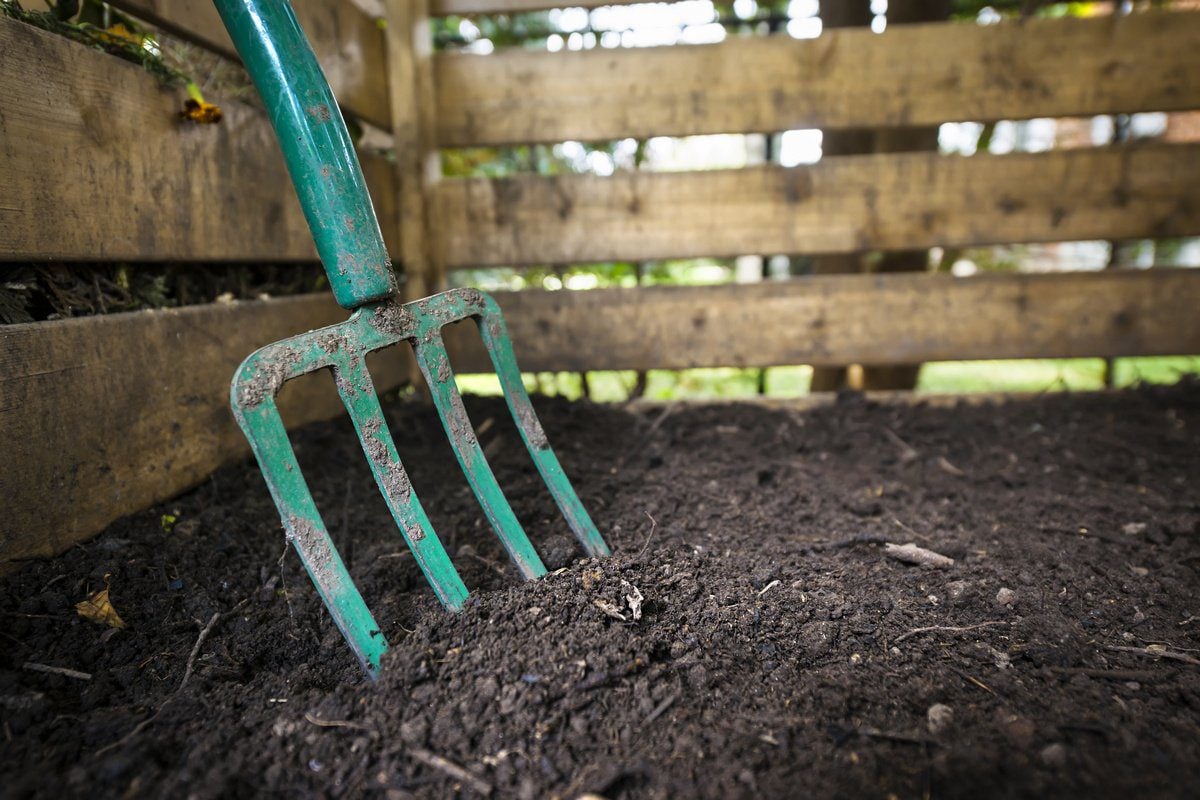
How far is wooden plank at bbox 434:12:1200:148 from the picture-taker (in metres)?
2.21

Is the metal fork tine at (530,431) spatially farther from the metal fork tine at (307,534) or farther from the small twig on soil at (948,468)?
the small twig on soil at (948,468)

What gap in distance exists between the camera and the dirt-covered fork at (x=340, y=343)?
3.68ft

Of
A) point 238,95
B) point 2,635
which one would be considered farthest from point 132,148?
point 2,635

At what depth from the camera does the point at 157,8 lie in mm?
1393

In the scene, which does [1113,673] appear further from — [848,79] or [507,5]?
[507,5]

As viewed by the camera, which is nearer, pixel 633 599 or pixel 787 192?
pixel 633 599

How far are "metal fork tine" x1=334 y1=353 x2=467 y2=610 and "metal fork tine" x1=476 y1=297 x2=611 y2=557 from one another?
296 millimetres

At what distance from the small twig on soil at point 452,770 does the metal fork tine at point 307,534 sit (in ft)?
0.58

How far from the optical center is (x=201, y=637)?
3.92ft

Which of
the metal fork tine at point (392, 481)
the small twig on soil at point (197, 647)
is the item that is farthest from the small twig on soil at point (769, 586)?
the small twig on soil at point (197, 647)

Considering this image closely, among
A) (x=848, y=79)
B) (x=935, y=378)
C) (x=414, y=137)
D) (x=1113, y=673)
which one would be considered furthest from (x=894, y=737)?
(x=935, y=378)

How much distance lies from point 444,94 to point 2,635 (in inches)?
72.5

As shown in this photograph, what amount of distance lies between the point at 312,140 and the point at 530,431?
680mm

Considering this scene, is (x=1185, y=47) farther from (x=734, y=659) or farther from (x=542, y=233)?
(x=734, y=659)
